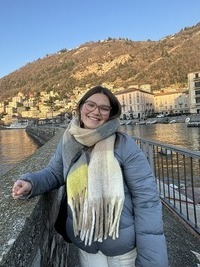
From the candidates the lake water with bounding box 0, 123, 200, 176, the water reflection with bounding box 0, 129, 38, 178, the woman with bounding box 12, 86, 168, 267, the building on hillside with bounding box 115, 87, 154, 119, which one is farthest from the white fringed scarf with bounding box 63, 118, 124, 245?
the building on hillside with bounding box 115, 87, 154, 119

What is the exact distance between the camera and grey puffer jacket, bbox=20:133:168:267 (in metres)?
2.06

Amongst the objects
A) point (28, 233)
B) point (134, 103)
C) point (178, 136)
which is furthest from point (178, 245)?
point (134, 103)

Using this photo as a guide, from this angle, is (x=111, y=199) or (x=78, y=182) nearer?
(x=111, y=199)

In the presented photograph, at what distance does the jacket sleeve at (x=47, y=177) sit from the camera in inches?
97.8

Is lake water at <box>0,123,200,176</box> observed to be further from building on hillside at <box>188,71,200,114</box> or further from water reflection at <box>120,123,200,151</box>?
building on hillside at <box>188,71,200,114</box>

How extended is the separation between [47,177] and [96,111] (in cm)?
65

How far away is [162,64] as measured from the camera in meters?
195

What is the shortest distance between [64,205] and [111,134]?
27.6 inches

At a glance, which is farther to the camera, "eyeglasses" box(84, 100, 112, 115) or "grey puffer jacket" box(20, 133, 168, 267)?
"eyeglasses" box(84, 100, 112, 115)

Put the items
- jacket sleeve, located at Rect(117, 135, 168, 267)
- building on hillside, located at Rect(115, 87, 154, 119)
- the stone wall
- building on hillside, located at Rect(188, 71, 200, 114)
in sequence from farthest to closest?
building on hillside, located at Rect(115, 87, 154, 119) → building on hillside, located at Rect(188, 71, 200, 114) → jacket sleeve, located at Rect(117, 135, 168, 267) → the stone wall

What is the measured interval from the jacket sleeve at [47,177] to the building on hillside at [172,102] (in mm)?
122850

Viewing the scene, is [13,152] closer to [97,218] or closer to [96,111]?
[96,111]

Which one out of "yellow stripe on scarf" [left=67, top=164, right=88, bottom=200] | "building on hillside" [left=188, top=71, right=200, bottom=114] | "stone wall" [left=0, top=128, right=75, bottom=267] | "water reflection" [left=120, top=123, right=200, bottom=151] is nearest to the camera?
"stone wall" [left=0, top=128, right=75, bottom=267]

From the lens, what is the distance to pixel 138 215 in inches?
83.2
